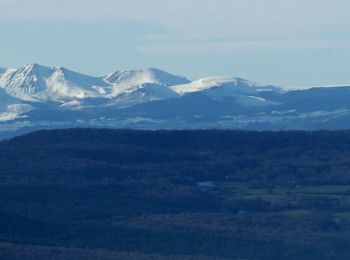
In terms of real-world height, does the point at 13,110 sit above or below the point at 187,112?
above

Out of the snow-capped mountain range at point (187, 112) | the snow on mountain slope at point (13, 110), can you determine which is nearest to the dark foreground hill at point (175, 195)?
the snow-capped mountain range at point (187, 112)

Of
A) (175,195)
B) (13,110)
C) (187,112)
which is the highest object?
(13,110)

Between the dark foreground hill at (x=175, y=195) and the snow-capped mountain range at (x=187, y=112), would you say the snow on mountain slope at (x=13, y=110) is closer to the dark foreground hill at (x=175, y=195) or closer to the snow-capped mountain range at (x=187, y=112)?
the snow-capped mountain range at (x=187, y=112)

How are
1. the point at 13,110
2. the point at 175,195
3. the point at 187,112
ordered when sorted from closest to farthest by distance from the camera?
the point at 175,195 < the point at 187,112 < the point at 13,110

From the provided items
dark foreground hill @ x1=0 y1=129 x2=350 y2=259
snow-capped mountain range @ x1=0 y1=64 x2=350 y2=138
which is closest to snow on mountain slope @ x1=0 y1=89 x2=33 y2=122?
snow-capped mountain range @ x1=0 y1=64 x2=350 y2=138

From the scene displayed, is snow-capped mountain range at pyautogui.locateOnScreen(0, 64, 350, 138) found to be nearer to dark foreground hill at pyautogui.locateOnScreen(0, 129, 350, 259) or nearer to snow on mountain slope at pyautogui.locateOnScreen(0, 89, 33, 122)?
snow on mountain slope at pyautogui.locateOnScreen(0, 89, 33, 122)

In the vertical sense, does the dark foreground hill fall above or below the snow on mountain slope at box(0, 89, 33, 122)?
below

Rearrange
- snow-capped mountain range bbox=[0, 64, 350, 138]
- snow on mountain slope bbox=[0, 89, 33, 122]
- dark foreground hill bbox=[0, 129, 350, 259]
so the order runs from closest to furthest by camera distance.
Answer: dark foreground hill bbox=[0, 129, 350, 259]
snow-capped mountain range bbox=[0, 64, 350, 138]
snow on mountain slope bbox=[0, 89, 33, 122]

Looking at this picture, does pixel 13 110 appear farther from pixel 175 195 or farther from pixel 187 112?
pixel 175 195

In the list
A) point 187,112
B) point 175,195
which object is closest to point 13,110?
point 187,112
